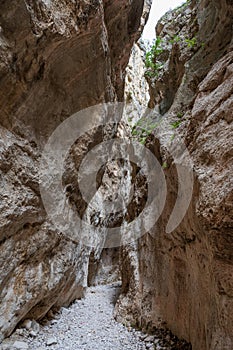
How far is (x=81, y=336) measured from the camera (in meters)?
4.87

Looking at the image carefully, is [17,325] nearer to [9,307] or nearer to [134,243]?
→ [9,307]

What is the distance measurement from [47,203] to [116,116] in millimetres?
3882

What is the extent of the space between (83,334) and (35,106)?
430cm

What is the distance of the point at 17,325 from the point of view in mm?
4445

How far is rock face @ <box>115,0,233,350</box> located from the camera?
2654 mm

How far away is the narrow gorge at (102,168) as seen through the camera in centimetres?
315

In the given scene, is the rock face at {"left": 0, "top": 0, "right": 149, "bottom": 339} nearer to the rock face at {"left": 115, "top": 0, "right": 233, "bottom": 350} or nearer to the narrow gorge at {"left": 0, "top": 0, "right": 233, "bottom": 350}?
the narrow gorge at {"left": 0, "top": 0, "right": 233, "bottom": 350}

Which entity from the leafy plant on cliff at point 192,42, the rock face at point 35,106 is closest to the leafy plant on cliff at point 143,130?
the rock face at point 35,106

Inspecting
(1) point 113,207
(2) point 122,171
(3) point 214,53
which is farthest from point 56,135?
(2) point 122,171

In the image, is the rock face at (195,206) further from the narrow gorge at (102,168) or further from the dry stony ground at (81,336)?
the dry stony ground at (81,336)

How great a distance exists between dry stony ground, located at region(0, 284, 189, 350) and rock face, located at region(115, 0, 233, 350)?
12.2 inches

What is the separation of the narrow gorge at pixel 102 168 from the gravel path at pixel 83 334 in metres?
0.03

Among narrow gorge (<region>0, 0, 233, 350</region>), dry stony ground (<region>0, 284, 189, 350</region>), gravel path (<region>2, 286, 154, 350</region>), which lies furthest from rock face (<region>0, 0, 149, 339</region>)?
gravel path (<region>2, 286, 154, 350</region>)

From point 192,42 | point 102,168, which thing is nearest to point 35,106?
point 102,168
